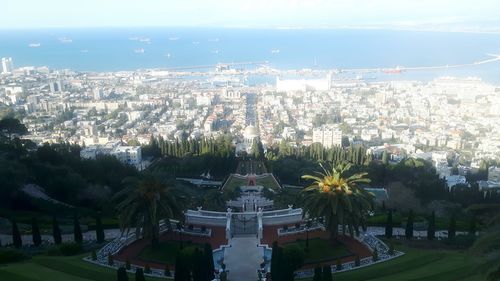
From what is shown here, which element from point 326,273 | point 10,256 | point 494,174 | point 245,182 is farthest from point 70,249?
point 494,174

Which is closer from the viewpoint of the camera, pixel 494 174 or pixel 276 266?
pixel 276 266

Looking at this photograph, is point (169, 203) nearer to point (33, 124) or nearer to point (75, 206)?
point (75, 206)

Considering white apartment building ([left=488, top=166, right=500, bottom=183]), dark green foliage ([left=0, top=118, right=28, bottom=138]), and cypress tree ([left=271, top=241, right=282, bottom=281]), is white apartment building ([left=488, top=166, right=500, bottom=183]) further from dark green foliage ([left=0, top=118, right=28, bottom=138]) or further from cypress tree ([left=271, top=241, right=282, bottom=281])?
dark green foliage ([left=0, top=118, right=28, bottom=138])

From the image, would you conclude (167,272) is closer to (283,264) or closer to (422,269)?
(283,264)

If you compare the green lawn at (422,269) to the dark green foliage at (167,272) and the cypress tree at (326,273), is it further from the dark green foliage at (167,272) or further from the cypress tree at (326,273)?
the dark green foliage at (167,272)

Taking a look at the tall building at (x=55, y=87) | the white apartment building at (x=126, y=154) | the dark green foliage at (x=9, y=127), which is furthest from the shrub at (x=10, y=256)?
the tall building at (x=55, y=87)

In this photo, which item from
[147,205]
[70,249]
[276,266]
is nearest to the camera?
[276,266]
